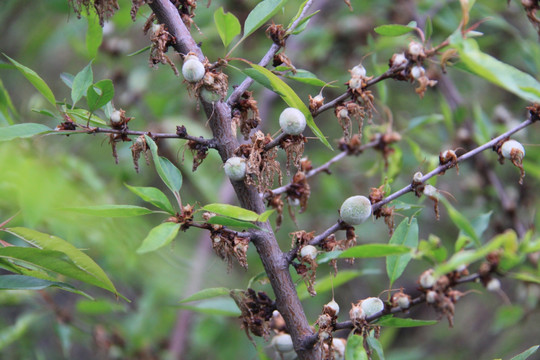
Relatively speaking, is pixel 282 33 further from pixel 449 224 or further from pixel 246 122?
pixel 449 224

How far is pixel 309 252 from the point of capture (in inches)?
32.4

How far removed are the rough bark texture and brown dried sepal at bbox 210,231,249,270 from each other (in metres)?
0.04

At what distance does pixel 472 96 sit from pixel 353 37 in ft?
2.40

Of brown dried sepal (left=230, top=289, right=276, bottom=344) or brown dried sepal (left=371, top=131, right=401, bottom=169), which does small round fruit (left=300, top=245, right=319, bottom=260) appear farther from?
brown dried sepal (left=371, top=131, right=401, bottom=169)

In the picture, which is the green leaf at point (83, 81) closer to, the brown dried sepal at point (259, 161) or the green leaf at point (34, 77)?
the green leaf at point (34, 77)

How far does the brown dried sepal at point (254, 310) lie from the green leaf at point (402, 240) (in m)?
0.22

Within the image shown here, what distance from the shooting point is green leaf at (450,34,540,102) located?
23.9 inches

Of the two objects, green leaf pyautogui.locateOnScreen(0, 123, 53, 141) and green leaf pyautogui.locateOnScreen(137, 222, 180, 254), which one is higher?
green leaf pyautogui.locateOnScreen(0, 123, 53, 141)

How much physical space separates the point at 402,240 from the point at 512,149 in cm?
23

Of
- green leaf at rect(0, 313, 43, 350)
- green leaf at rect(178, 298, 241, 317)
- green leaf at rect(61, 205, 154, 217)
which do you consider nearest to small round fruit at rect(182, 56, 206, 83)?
green leaf at rect(61, 205, 154, 217)

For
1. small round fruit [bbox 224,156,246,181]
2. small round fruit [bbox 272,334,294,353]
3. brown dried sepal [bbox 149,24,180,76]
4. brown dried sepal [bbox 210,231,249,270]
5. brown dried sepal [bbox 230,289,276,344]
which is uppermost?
brown dried sepal [bbox 149,24,180,76]

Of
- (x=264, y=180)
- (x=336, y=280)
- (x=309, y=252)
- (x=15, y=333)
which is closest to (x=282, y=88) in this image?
(x=264, y=180)

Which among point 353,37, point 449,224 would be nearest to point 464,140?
point 353,37

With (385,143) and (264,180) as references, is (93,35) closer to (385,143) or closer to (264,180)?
(264,180)
